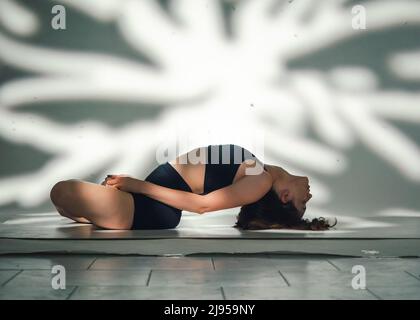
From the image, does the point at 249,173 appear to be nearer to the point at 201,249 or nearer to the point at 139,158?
the point at 201,249

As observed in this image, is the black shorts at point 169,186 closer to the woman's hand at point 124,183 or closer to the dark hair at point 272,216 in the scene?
the woman's hand at point 124,183

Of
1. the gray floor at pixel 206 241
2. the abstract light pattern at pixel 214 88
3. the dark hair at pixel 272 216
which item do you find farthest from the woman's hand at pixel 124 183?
the abstract light pattern at pixel 214 88

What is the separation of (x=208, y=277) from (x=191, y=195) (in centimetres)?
84

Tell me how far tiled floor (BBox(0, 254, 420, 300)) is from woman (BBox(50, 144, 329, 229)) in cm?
47

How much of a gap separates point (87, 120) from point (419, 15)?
1956 mm

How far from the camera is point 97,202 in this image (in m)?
2.75

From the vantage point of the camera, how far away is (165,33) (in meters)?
3.93

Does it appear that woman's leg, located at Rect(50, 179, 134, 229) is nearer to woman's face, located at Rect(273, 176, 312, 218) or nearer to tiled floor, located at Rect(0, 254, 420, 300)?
tiled floor, located at Rect(0, 254, 420, 300)

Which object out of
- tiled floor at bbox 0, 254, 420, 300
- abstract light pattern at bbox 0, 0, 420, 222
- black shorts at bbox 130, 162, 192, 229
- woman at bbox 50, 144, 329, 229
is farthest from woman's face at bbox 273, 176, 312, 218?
abstract light pattern at bbox 0, 0, 420, 222

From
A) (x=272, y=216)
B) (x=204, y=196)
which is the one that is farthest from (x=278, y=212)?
(x=204, y=196)

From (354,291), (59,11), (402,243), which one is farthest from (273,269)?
(59,11)

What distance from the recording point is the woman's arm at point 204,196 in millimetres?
2768

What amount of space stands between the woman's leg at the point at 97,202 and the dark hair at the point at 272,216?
1.58 ft

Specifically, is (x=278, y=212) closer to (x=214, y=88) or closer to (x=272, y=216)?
(x=272, y=216)
